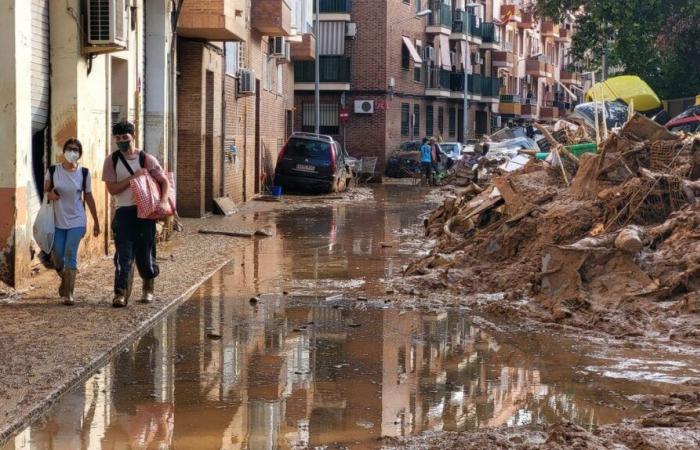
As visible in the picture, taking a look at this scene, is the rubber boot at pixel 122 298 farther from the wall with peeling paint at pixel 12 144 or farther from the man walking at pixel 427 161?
the man walking at pixel 427 161

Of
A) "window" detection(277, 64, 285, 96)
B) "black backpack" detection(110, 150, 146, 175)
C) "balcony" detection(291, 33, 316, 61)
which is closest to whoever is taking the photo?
"black backpack" detection(110, 150, 146, 175)

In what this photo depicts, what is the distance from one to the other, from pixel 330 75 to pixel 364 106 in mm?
1928

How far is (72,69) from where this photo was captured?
1390 centimetres

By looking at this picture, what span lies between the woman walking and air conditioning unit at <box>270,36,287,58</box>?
24.0 metres

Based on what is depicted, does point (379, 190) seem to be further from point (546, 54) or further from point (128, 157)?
point (546, 54)

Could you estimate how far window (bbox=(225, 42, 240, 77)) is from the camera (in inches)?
1055

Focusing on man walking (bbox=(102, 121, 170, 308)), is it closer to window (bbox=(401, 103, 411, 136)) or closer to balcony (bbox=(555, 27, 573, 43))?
window (bbox=(401, 103, 411, 136))

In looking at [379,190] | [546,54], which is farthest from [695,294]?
[546,54]

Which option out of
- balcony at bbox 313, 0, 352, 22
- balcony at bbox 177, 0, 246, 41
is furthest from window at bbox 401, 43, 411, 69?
balcony at bbox 177, 0, 246, 41

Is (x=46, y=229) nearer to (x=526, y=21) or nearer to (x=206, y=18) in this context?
(x=206, y=18)

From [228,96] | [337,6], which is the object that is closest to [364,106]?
[337,6]

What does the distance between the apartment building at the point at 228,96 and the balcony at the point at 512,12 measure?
132 ft

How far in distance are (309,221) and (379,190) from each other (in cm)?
1557

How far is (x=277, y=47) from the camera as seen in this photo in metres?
35.3
